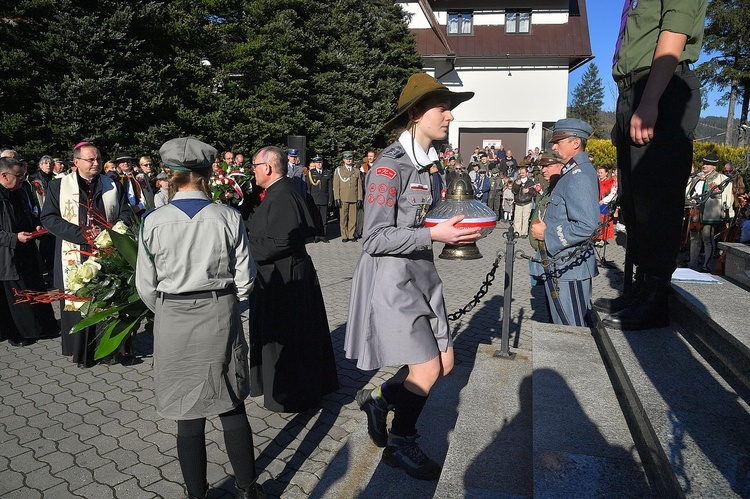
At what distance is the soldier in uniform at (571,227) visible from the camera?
13.9 feet

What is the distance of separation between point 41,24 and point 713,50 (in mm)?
37424

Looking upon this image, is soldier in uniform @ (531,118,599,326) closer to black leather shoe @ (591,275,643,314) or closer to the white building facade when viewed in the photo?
black leather shoe @ (591,275,643,314)

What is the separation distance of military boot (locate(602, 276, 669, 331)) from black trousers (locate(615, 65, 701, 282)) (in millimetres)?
94

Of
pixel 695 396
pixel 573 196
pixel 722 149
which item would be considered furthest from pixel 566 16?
pixel 695 396

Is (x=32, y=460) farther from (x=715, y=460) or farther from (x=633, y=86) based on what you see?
(x=633, y=86)

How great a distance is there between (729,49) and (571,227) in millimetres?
37894

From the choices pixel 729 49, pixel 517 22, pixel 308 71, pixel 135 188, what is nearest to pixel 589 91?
pixel 729 49

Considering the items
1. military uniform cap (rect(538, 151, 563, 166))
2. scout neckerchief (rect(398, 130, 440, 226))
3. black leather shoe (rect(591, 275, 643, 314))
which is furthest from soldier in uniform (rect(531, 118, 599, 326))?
scout neckerchief (rect(398, 130, 440, 226))

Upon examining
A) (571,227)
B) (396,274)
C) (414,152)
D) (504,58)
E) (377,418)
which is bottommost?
(377,418)

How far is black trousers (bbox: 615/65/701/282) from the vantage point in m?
2.99

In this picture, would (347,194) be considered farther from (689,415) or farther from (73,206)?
(689,415)

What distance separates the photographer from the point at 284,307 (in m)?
4.36

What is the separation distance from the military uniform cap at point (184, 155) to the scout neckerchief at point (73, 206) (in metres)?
2.98

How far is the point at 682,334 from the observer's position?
3.33 m
